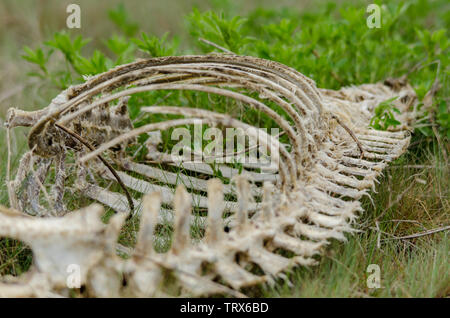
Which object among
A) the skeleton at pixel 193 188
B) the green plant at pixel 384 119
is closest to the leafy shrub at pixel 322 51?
the green plant at pixel 384 119

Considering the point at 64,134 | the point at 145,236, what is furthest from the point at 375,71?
the point at 145,236

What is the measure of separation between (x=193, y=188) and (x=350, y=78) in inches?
70.1

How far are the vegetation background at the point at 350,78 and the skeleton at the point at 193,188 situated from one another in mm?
150

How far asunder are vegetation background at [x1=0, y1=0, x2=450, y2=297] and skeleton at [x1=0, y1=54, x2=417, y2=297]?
0.49 ft

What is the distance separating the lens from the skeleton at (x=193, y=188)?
1.38 meters

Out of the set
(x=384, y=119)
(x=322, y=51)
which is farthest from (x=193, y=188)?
(x=322, y=51)

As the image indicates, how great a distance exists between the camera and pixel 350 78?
12.1 ft

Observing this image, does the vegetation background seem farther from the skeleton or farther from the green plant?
the skeleton

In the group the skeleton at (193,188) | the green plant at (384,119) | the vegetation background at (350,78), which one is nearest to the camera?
the skeleton at (193,188)

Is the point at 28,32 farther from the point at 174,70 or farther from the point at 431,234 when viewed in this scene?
the point at 431,234

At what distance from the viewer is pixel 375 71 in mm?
3721

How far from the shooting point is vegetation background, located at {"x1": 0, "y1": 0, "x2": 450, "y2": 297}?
180cm

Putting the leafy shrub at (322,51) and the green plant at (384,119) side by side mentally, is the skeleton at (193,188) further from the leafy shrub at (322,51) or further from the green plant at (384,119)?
the leafy shrub at (322,51)
